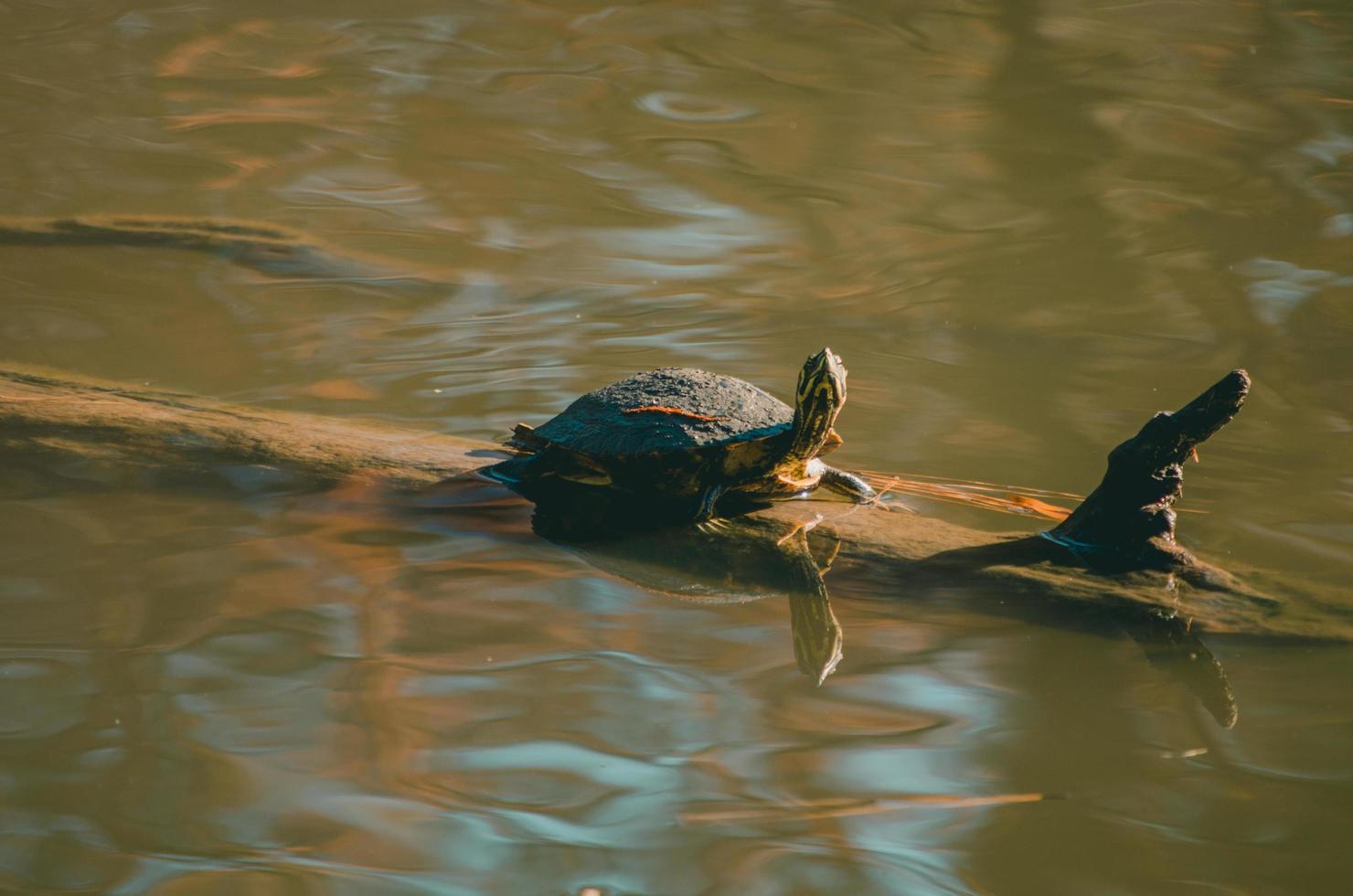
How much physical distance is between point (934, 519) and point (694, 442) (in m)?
0.59

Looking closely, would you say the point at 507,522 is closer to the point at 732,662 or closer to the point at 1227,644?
the point at 732,662

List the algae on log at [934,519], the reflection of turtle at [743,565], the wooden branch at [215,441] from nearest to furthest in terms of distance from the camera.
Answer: the algae on log at [934,519], the reflection of turtle at [743,565], the wooden branch at [215,441]

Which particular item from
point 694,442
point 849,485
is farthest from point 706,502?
point 849,485

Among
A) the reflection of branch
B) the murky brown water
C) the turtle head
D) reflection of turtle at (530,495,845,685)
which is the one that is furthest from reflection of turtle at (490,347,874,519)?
the reflection of branch

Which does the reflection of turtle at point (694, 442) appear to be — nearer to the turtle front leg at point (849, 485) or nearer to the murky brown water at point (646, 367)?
the turtle front leg at point (849, 485)

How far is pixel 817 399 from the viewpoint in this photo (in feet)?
9.61

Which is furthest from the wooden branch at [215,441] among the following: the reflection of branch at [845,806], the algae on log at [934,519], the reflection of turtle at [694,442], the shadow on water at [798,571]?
A: the reflection of branch at [845,806]

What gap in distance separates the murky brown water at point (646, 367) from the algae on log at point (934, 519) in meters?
0.08

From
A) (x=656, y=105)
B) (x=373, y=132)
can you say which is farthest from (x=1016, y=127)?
(x=373, y=132)

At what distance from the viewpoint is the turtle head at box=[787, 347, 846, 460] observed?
2.93 meters

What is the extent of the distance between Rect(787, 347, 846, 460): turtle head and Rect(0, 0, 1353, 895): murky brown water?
0.41 m

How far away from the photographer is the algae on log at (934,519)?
2531mm

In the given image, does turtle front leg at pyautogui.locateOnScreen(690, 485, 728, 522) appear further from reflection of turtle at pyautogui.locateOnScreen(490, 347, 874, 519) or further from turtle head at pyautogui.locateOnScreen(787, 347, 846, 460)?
turtle head at pyautogui.locateOnScreen(787, 347, 846, 460)

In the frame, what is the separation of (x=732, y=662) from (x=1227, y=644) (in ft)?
3.40
